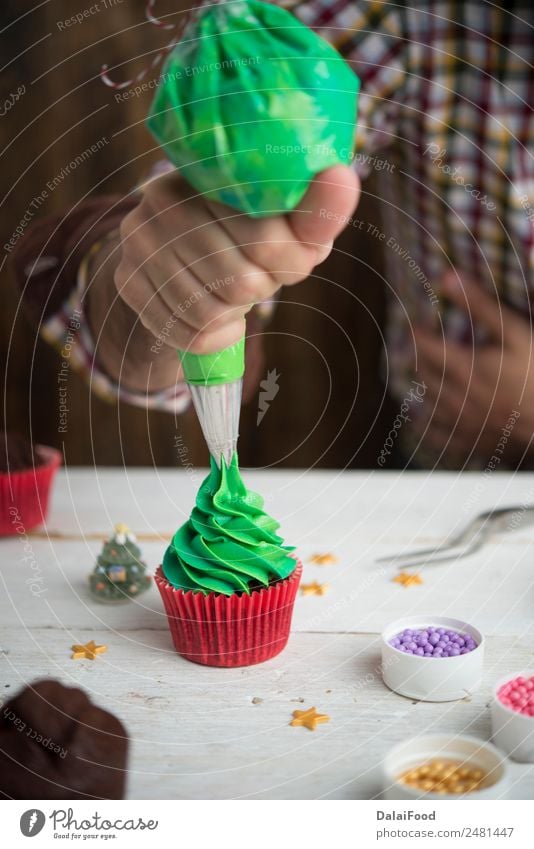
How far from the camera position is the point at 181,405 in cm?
93

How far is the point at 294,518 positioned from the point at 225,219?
418mm

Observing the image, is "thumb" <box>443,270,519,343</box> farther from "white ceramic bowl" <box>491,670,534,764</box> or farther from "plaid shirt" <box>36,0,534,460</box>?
"white ceramic bowl" <box>491,670,534,764</box>

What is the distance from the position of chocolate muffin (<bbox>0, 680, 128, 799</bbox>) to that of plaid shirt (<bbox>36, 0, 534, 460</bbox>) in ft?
1.45

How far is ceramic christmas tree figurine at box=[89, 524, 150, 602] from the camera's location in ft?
2.27

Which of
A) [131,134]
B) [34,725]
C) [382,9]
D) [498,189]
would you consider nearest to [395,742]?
[34,725]

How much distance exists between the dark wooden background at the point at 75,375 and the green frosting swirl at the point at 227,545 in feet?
1.64

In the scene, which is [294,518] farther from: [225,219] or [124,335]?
[225,219]

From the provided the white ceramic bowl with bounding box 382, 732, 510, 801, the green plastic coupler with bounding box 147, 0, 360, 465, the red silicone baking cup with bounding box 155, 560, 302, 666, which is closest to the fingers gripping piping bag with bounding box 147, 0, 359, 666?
the green plastic coupler with bounding box 147, 0, 360, 465

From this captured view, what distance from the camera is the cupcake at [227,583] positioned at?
0.60 metres

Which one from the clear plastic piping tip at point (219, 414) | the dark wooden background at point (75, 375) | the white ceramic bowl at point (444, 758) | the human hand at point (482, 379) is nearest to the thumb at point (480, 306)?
the human hand at point (482, 379)

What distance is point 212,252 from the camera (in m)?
0.51

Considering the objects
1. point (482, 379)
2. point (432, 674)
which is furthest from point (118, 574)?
point (482, 379)

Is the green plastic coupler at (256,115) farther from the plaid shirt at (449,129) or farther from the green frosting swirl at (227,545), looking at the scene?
the plaid shirt at (449,129)

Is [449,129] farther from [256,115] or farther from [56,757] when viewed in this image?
[56,757]
